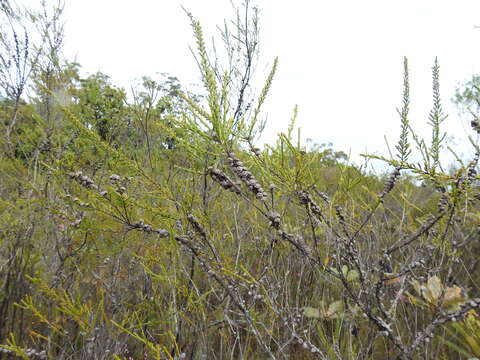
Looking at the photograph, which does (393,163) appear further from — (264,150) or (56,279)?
(56,279)

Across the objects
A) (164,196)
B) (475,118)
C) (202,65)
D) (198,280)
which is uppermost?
(202,65)

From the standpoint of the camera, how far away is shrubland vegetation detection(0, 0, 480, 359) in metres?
1.07

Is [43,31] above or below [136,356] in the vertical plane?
above

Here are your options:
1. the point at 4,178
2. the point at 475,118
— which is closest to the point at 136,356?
the point at 475,118

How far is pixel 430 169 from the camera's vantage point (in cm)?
99

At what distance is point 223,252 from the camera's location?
1.32 m

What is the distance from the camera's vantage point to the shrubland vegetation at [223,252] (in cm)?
107

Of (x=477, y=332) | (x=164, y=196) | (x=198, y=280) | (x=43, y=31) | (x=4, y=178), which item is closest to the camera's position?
(x=477, y=332)

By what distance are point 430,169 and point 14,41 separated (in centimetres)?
402

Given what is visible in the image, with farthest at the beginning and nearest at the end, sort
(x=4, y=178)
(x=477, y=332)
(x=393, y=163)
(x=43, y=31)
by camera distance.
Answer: (x=4, y=178), (x=43, y=31), (x=393, y=163), (x=477, y=332)

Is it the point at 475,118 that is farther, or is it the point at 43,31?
the point at 43,31

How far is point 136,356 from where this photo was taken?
195 cm

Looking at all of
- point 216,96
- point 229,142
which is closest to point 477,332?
point 229,142

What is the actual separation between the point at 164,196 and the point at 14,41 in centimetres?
329
